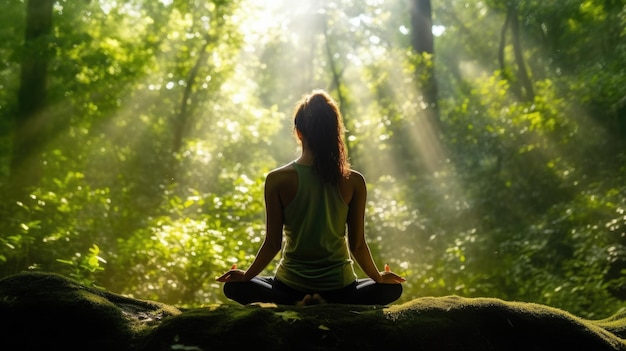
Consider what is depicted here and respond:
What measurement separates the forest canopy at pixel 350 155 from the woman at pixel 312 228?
641 mm

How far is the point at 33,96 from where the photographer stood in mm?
11914

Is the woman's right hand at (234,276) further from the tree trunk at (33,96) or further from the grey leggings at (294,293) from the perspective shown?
the tree trunk at (33,96)

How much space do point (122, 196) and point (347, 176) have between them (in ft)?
39.3

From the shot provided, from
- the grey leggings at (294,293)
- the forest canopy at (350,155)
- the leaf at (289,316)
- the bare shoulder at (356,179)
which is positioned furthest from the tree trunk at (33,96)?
the leaf at (289,316)

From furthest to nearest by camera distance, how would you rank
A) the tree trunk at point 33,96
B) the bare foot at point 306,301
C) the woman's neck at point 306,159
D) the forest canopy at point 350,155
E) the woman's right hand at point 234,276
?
the tree trunk at point 33,96, the forest canopy at point 350,155, the woman's neck at point 306,159, the woman's right hand at point 234,276, the bare foot at point 306,301

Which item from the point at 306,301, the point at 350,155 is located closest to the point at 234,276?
the point at 306,301

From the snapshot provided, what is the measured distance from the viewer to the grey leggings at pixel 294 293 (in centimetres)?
343

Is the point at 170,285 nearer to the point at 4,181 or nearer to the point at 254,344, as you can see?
the point at 4,181

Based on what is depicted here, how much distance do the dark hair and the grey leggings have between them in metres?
0.67

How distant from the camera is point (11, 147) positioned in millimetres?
11383

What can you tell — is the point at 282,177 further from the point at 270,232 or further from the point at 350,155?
the point at 350,155

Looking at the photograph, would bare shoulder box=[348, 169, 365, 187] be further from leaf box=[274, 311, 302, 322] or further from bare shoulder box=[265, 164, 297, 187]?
leaf box=[274, 311, 302, 322]

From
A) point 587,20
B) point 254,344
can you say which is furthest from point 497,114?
point 254,344

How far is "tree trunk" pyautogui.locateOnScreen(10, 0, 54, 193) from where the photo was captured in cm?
1141
